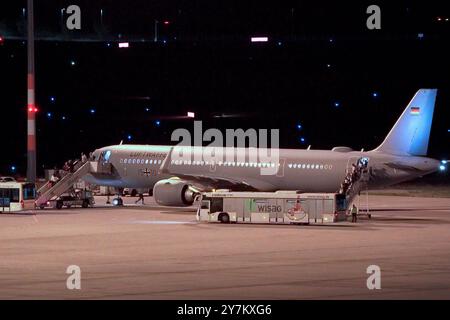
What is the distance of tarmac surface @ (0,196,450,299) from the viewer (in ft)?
75.7

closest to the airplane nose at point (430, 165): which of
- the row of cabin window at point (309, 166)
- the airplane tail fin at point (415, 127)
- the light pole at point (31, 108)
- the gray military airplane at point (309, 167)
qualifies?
the gray military airplane at point (309, 167)

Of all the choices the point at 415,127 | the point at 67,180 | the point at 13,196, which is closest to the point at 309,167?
the point at 415,127

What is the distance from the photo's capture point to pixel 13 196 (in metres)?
52.9

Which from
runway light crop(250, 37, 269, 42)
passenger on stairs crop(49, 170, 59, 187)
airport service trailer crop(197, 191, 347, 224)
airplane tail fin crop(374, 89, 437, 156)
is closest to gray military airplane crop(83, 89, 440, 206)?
airplane tail fin crop(374, 89, 437, 156)

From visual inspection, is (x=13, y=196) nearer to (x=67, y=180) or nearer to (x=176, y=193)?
(x=67, y=180)

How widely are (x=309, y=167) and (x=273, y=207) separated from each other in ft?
32.0

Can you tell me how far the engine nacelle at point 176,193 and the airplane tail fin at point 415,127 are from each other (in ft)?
38.1

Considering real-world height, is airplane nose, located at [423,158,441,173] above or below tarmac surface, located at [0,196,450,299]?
above

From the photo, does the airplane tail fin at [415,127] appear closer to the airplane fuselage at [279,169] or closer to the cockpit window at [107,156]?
the airplane fuselage at [279,169]

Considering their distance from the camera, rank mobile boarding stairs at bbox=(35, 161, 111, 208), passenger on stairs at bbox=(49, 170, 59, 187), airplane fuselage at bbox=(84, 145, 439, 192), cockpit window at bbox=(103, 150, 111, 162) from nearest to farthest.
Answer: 1. airplane fuselage at bbox=(84, 145, 439, 192)
2. mobile boarding stairs at bbox=(35, 161, 111, 208)
3. passenger on stairs at bbox=(49, 170, 59, 187)
4. cockpit window at bbox=(103, 150, 111, 162)

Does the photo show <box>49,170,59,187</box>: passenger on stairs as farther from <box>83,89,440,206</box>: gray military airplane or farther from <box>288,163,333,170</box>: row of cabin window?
<box>288,163,333,170</box>: row of cabin window

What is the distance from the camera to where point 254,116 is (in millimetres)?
86438

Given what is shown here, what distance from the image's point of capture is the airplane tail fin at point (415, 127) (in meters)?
53.1
